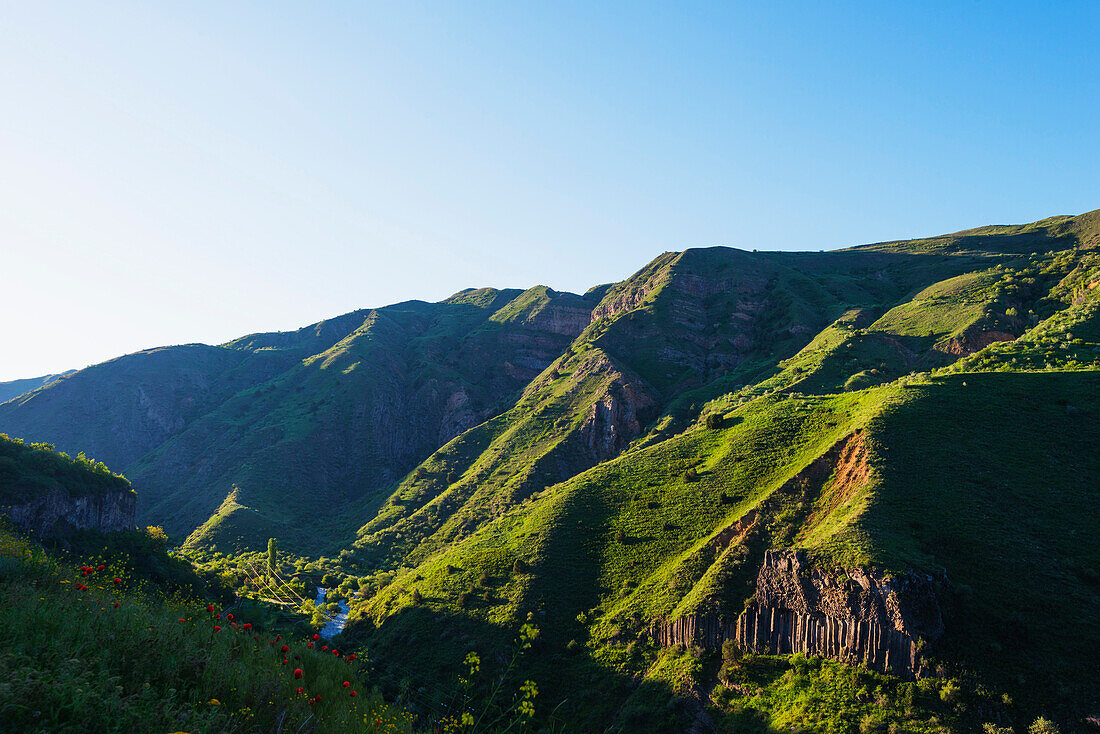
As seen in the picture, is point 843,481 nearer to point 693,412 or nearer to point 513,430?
point 693,412

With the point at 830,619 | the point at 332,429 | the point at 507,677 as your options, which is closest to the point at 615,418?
the point at 507,677

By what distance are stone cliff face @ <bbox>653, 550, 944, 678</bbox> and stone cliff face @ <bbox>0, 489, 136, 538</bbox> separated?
60.2 metres

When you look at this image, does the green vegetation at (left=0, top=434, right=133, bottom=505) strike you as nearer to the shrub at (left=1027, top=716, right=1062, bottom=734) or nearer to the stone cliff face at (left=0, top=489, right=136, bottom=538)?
the stone cliff face at (left=0, top=489, right=136, bottom=538)

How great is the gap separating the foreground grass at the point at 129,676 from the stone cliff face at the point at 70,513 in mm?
47477

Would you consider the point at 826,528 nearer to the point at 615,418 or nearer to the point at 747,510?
the point at 747,510

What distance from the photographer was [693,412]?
3883 inches

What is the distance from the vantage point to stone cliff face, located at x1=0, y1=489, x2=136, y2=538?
49031 millimetres

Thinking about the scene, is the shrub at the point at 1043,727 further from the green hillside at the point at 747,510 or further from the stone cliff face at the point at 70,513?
the stone cliff face at the point at 70,513

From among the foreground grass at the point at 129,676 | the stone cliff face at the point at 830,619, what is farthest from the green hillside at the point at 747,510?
the foreground grass at the point at 129,676

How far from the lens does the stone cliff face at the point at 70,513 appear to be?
49.0m

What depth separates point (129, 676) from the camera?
9438 mm

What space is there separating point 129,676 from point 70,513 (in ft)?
213

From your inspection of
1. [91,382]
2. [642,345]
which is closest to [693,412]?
[642,345]

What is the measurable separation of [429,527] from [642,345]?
70.3m
